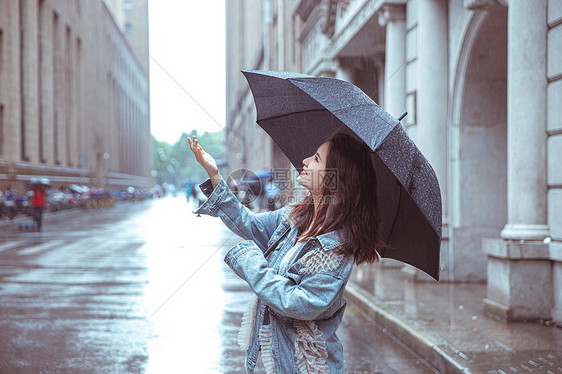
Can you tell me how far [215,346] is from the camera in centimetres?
629

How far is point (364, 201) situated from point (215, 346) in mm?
4292

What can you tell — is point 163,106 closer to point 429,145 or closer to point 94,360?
point 94,360

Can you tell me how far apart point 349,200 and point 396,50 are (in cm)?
1010

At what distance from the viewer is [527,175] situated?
23.2 ft

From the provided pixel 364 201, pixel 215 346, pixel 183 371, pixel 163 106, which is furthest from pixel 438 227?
pixel 215 346

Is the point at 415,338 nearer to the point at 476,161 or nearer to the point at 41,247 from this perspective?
the point at 476,161

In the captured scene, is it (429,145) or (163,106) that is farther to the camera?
(429,145)

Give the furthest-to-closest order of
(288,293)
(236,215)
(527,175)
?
1. (527,175)
2. (236,215)
3. (288,293)

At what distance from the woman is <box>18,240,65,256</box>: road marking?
1322 centimetres

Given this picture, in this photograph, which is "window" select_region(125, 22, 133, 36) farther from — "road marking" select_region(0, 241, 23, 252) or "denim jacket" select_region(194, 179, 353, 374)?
"denim jacket" select_region(194, 179, 353, 374)

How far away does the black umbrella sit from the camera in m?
2.46

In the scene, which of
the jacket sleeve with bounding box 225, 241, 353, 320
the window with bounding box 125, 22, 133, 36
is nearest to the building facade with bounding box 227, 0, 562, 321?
the jacket sleeve with bounding box 225, 241, 353, 320

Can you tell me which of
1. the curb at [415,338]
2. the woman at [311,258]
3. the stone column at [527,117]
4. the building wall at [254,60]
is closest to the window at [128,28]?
the building wall at [254,60]

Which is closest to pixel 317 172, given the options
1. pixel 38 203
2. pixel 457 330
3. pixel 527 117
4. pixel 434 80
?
pixel 457 330
